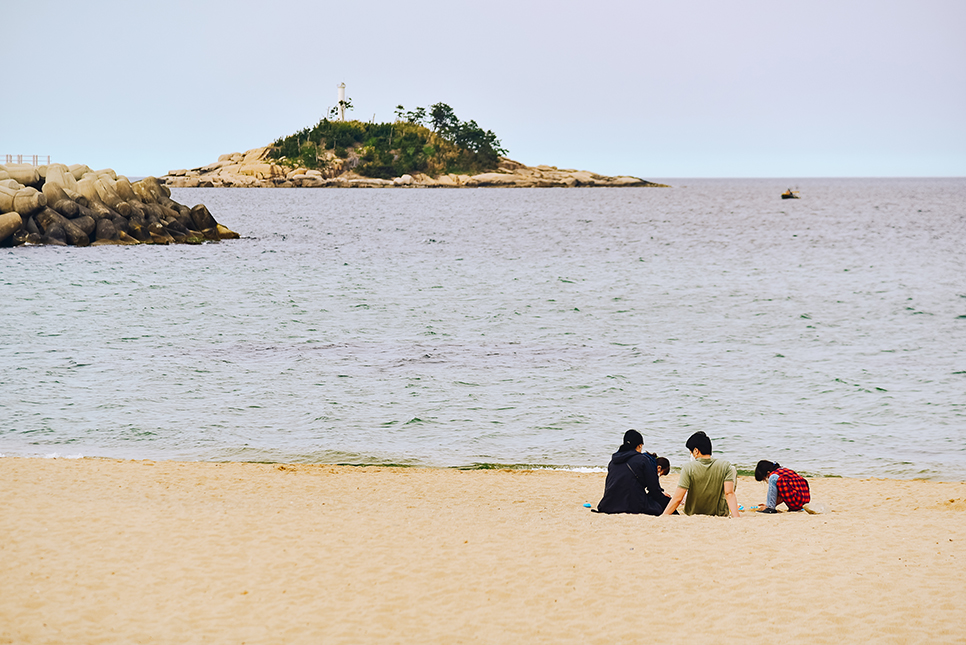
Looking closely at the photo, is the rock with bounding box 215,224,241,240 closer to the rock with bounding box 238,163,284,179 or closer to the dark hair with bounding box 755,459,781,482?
the dark hair with bounding box 755,459,781,482

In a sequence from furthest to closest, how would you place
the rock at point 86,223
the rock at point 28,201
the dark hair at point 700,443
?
the rock at point 86,223, the rock at point 28,201, the dark hair at point 700,443

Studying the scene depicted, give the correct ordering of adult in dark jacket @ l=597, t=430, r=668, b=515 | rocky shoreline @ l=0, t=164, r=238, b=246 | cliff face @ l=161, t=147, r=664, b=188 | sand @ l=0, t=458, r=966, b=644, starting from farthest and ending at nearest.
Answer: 1. cliff face @ l=161, t=147, r=664, b=188
2. rocky shoreline @ l=0, t=164, r=238, b=246
3. adult in dark jacket @ l=597, t=430, r=668, b=515
4. sand @ l=0, t=458, r=966, b=644

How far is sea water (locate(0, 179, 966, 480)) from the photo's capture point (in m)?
15.5

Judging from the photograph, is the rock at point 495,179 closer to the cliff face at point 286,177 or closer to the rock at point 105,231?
the cliff face at point 286,177

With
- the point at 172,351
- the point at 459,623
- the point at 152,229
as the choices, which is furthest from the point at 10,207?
the point at 459,623

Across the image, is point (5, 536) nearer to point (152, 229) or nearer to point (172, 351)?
point (172, 351)

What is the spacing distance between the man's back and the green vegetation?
16945 cm

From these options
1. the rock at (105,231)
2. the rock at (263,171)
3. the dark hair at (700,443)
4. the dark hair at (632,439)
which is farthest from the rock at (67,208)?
the rock at (263,171)

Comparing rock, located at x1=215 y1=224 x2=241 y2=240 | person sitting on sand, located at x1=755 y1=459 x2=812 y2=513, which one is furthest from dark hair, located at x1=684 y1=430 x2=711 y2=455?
rock, located at x1=215 y1=224 x2=241 y2=240

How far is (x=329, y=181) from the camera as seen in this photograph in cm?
17550

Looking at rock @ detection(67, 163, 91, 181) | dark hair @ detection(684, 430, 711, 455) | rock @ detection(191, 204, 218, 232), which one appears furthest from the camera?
rock @ detection(191, 204, 218, 232)

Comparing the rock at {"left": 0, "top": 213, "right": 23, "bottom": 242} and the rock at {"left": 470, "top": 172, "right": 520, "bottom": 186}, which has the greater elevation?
the rock at {"left": 470, "top": 172, "right": 520, "bottom": 186}

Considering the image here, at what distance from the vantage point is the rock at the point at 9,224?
1806 inches

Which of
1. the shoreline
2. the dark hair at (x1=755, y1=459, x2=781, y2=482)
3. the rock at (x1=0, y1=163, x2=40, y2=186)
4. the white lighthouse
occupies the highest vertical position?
the white lighthouse
